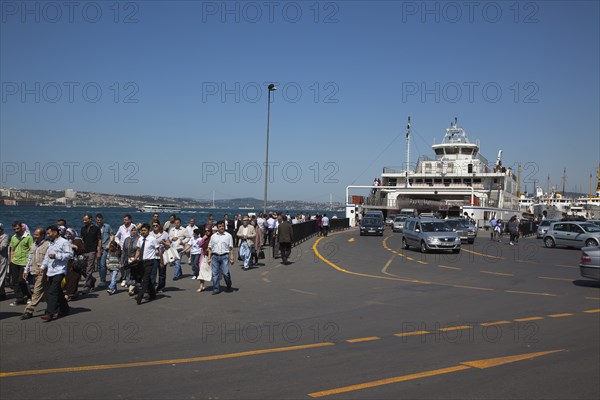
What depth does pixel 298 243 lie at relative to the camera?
29938mm

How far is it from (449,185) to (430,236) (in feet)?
122

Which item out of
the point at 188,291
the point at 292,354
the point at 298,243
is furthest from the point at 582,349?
the point at 298,243

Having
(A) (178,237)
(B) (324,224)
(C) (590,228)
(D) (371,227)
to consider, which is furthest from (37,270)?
(D) (371,227)

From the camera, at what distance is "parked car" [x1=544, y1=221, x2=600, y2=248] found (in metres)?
27.6

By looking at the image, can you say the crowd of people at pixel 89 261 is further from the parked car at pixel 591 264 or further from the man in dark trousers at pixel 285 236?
the parked car at pixel 591 264

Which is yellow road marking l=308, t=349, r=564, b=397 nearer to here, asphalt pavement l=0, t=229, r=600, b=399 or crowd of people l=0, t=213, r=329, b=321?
asphalt pavement l=0, t=229, r=600, b=399

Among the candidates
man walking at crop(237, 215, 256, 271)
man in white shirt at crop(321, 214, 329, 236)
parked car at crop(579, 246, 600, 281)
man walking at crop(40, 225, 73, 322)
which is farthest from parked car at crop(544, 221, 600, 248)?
man walking at crop(40, 225, 73, 322)

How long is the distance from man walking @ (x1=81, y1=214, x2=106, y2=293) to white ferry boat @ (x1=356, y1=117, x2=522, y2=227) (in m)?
46.3

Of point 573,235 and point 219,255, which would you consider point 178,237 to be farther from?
point 573,235

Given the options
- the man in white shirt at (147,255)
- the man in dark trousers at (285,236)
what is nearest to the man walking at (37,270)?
the man in white shirt at (147,255)

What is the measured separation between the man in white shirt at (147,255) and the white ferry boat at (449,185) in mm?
46422

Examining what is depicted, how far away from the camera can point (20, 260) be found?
1120 centimetres

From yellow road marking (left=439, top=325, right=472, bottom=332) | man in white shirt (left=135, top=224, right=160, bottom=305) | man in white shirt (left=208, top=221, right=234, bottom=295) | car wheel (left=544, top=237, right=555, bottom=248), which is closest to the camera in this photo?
yellow road marking (left=439, top=325, right=472, bottom=332)

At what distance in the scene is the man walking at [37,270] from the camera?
956 centimetres
